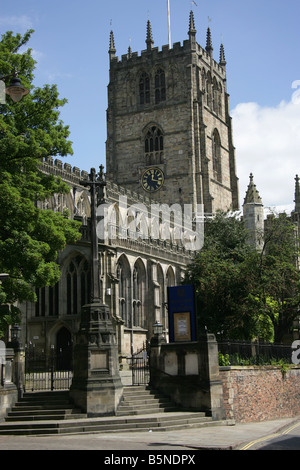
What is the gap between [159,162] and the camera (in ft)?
241

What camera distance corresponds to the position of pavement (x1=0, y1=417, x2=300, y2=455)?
14.5m

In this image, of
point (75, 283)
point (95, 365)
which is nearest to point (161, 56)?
point (75, 283)

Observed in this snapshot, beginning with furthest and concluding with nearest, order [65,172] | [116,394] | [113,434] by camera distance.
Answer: [65,172], [116,394], [113,434]

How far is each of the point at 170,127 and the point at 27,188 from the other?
5129cm

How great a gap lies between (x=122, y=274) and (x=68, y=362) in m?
14.8

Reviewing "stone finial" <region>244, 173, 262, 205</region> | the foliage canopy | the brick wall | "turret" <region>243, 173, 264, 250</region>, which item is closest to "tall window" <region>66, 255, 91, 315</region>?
the foliage canopy

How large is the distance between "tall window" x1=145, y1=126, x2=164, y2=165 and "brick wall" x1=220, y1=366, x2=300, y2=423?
4513 cm

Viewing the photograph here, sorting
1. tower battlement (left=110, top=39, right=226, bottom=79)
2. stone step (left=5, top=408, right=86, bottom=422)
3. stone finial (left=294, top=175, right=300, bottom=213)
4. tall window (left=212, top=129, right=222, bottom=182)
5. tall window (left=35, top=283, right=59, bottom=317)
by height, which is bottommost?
stone step (left=5, top=408, right=86, bottom=422)

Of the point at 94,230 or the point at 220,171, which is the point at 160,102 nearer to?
the point at 220,171

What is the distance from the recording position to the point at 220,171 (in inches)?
3044

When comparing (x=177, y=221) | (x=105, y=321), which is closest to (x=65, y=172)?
(x=177, y=221)

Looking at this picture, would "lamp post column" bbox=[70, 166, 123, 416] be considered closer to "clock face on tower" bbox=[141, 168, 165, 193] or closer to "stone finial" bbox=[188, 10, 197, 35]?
"clock face on tower" bbox=[141, 168, 165, 193]

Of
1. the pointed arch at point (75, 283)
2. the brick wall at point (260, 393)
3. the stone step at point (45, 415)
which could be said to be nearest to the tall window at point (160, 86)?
the pointed arch at point (75, 283)

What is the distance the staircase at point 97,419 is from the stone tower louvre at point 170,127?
49.0m
